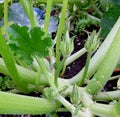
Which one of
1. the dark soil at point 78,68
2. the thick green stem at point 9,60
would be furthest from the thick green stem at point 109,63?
the dark soil at point 78,68

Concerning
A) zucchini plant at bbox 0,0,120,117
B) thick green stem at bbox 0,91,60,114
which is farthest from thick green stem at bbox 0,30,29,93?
thick green stem at bbox 0,91,60,114

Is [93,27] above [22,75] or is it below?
above

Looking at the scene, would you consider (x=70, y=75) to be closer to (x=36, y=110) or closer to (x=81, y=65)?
(x=81, y=65)

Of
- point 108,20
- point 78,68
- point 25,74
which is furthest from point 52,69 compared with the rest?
point 78,68

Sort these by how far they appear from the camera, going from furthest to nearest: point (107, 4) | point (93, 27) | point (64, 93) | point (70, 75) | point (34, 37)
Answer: point (93, 27) → point (107, 4) → point (70, 75) → point (64, 93) → point (34, 37)

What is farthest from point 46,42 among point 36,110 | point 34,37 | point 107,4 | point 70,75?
point 107,4

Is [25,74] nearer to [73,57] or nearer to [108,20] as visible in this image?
[73,57]
